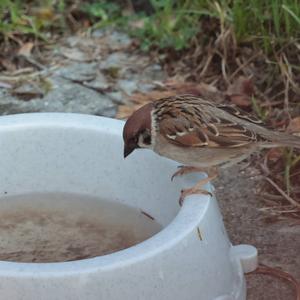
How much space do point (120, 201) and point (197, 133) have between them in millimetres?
456

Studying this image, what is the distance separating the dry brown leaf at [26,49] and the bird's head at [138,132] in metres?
2.02

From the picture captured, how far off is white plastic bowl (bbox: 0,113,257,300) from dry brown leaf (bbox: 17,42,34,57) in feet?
5.78

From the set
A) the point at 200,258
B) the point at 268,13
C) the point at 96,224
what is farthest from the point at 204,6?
the point at 200,258

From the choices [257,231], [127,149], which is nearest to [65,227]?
[127,149]

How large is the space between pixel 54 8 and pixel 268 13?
1524 mm

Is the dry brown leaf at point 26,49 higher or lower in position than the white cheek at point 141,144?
lower

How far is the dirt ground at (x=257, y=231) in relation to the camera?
354cm

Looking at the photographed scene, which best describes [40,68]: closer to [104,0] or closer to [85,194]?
[104,0]

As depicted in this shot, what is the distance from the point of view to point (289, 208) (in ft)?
13.3

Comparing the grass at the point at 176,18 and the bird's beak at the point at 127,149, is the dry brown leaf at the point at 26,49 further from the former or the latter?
the bird's beak at the point at 127,149

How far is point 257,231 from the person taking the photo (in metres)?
3.94

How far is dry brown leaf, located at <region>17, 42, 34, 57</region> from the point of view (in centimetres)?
538

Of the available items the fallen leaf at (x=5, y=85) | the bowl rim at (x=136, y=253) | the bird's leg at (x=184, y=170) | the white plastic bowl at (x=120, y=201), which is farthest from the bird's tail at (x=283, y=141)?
the fallen leaf at (x=5, y=85)

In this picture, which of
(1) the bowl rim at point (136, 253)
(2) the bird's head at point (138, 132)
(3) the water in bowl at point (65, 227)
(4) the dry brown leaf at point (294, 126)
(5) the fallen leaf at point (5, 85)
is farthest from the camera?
(5) the fallen leaf at point (5, 85)
